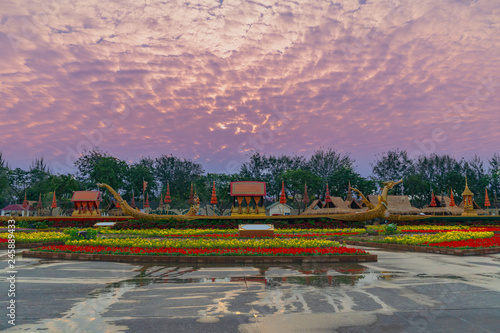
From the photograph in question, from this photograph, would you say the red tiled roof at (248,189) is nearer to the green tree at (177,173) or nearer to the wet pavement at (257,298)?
the wet pavement at (257,298)

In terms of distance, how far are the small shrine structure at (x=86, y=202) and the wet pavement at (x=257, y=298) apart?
1054 inches

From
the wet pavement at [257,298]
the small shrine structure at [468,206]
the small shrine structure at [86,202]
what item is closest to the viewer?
the wet pavement at [257,298]

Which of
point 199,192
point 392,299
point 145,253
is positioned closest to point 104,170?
point 199,192

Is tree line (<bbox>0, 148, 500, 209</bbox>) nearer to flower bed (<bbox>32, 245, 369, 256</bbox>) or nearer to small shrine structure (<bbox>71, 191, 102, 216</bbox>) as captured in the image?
small shrine structure (<bbox>71, 191, 102, 216</bbox>)

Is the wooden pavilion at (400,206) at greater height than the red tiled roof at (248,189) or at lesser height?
lesser

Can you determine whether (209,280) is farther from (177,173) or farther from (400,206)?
(177,173)

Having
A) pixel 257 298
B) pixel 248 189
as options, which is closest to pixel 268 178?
pixel 248 189

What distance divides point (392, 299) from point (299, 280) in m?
2.20

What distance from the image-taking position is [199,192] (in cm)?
7000

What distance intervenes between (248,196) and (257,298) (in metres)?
24.4

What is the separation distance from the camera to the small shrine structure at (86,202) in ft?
113

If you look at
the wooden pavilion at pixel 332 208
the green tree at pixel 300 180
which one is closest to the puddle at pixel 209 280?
the wooden pavilion at pixel 332 208

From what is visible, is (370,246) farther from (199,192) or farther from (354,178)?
(199,192)

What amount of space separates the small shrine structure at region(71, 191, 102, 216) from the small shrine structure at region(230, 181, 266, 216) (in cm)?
1498
